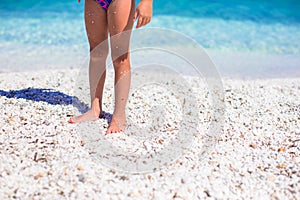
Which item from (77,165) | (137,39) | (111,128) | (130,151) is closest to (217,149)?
(130,151)

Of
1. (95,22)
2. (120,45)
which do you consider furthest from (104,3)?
(120,45)

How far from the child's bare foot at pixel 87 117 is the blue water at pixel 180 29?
12.2ft

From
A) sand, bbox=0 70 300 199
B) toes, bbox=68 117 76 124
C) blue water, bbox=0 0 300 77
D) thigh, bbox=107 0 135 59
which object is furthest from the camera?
blue water, bbox=0 0 300 77

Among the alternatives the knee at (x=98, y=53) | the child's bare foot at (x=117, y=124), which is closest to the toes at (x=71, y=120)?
the child's bare foot at (x=117, y=124)

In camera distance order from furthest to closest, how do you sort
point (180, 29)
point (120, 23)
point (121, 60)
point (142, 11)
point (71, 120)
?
point (180, 29), point (71, 120), point (121, 60), point (120, 23), point (142, 11)

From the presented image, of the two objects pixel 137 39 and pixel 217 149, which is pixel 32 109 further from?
pixel 137 39

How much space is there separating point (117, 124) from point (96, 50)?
0.65 m

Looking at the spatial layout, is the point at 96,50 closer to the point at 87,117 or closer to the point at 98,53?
the point at 98,53

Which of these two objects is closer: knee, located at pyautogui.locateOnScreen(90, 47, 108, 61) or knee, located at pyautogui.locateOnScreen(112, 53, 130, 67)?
knee, located at pyautogui.locateOnScreen(112, 53, 130, 67)

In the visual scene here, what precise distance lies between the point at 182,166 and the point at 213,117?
1.05 m

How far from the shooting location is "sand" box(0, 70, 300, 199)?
2.01m

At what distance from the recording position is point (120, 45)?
267cm

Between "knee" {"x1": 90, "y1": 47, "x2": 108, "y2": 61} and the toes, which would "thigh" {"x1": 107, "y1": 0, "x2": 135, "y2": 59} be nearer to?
"knee" {"x1": 90, "y1": 47, "x2": 108, "y2": 61}

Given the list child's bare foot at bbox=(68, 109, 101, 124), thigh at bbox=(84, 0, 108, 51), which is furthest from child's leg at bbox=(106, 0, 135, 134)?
child's bare foot at bbox=(68, 109, 101, 124)
